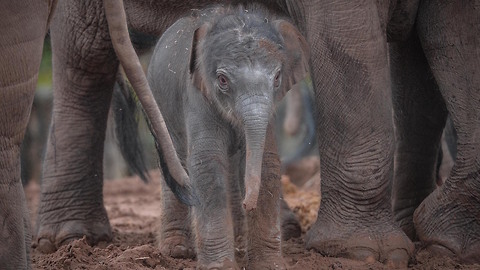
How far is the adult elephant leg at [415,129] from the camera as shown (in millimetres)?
7543

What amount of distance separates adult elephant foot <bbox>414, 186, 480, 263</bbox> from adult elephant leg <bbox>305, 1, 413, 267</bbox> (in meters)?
0.22

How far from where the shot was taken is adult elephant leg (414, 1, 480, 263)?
661 centimetres

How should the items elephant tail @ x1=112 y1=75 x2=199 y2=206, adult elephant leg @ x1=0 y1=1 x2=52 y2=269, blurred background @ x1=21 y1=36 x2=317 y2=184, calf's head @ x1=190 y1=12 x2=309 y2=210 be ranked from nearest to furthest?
adult elephant leg @ x1=0 y1=1 x2=52 y2=269 < calf's head @ x1=190 y1=12 x2=309 y2=210 < elephant tail @ x1=112 y1=75 x2=199 y2=206 < blurred background @ x1=21 y1=36 x2=317 y2=184

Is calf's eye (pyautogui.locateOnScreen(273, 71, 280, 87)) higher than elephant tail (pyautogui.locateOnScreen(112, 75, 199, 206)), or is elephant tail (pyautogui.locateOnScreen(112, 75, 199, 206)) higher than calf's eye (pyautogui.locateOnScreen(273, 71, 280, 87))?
elephant tail (pyautogui.locateOnScreen(112, 75, 199, 206))

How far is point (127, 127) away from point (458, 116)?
256cm

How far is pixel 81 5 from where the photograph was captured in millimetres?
7410

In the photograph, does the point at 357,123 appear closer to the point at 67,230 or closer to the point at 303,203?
the point at 67,230

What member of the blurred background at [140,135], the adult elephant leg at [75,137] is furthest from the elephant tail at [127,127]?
the adult elephant leg at [75,137]

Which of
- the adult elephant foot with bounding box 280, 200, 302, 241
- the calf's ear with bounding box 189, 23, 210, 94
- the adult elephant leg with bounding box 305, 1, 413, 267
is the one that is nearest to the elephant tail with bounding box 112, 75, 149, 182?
the adult elephant foot with bounding box 280, 200, 302, 241

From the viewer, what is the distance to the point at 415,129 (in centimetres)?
757

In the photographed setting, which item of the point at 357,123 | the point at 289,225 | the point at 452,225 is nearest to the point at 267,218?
the point at 357,123

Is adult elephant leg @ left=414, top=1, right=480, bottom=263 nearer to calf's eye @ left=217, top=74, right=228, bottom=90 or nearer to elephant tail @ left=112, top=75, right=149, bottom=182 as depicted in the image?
calf's eye @ left=217, top=74, right=228, bottom=90

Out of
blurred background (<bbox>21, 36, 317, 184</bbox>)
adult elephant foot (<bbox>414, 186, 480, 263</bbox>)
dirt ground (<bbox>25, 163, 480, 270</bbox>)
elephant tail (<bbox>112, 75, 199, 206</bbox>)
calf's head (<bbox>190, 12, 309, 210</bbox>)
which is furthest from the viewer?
blurred background (<bbox>21, 36, 317, 184</bbox>)

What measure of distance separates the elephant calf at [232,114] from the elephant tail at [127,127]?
2.28 m
